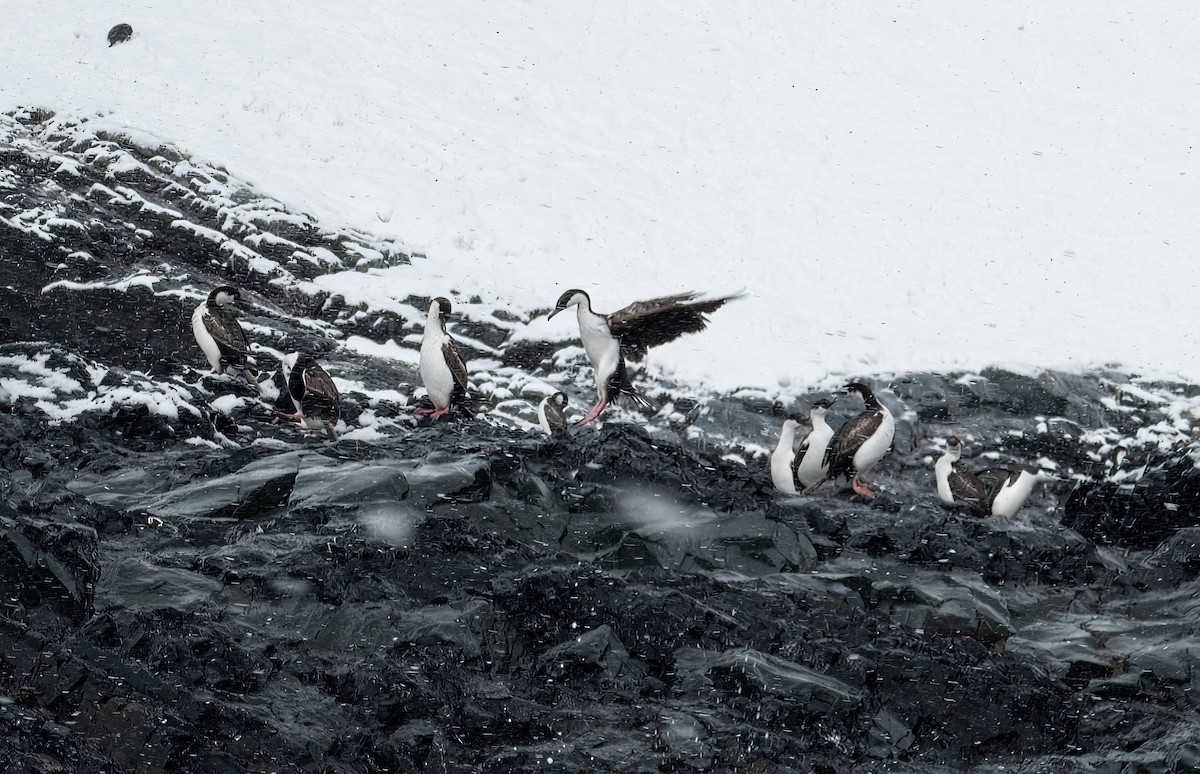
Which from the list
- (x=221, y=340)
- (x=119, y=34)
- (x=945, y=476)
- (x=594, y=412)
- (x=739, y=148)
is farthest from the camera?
(x=119, y=34)

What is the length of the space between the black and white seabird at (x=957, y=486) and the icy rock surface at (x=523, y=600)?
284 mm

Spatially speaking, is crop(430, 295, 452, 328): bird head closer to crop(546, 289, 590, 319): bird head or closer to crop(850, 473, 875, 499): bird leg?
crop(546, 289, 590, 319): bird head

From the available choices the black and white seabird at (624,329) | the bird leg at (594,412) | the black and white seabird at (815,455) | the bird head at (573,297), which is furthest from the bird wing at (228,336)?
the black and white seabird at (815,455)

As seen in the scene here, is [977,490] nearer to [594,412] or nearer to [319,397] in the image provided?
[594,412]

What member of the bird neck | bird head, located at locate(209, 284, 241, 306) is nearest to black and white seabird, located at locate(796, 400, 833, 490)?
the bird neck

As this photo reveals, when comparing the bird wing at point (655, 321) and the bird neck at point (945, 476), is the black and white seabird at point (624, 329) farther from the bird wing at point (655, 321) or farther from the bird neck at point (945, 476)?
the bird neck at point (945, 476)

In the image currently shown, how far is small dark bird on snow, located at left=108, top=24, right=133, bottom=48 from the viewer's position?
2316 cm

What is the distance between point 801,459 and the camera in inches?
463

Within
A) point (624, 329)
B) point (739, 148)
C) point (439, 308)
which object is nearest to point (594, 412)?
point (624, 329)

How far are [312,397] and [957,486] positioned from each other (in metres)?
6.96

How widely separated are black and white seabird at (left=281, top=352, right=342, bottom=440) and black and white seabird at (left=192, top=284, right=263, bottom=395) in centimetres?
106

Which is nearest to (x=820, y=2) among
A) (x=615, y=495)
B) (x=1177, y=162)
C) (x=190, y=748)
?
(x=1177, y=162)

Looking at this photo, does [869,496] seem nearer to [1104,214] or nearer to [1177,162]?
[1104,214]

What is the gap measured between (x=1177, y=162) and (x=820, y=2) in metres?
10.2
